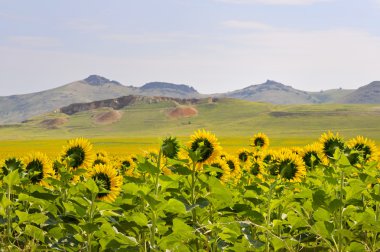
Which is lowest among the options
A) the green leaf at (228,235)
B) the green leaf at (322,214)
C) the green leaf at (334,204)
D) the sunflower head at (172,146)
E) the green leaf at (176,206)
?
the green leaf at (228,235)

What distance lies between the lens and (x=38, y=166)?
6785 mm

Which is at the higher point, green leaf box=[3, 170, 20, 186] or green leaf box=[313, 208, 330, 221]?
green leaf box=[3, 170, 20, 186]

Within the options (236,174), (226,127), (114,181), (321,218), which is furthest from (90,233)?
(226,127)

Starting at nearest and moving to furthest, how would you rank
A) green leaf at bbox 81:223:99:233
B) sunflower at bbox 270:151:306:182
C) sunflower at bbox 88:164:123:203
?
green leaf at bbox 81:223:99:233 → sunflower at bbox 88:164:123:203 → sunflower at bbox 270:151:306:182

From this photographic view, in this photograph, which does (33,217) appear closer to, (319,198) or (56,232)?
(56,232)

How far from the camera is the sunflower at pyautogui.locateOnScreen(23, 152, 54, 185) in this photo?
6758 millimetres

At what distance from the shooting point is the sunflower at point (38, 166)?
266 inches

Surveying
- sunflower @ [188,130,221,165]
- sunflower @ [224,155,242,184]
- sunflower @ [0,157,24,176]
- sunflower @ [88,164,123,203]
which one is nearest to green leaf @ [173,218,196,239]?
sunflower @ [88,164,123,203]

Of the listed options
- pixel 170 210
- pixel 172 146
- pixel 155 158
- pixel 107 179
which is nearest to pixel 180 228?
pixel 170 210

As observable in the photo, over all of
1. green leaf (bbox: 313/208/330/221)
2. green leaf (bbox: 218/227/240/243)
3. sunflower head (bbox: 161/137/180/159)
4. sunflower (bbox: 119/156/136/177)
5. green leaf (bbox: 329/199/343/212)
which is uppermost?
sunflower head (bbox: 161/137/180/159)

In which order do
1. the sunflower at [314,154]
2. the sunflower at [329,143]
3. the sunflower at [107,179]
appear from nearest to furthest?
1. the sunflower at [107,179]
2. the sunflower at [329,143]
3. the sunflower at [314,154]

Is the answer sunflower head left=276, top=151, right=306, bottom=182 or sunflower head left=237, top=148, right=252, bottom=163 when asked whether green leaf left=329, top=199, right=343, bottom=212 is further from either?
sunflower head left=237, top=148, right=252, bottom=163

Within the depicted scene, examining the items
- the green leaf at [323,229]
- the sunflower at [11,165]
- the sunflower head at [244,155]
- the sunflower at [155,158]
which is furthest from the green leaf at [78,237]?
the sunflower head at [244,155]

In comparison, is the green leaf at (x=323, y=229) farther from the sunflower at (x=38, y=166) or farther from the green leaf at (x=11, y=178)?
the sunflower at (x=38, y=166)
